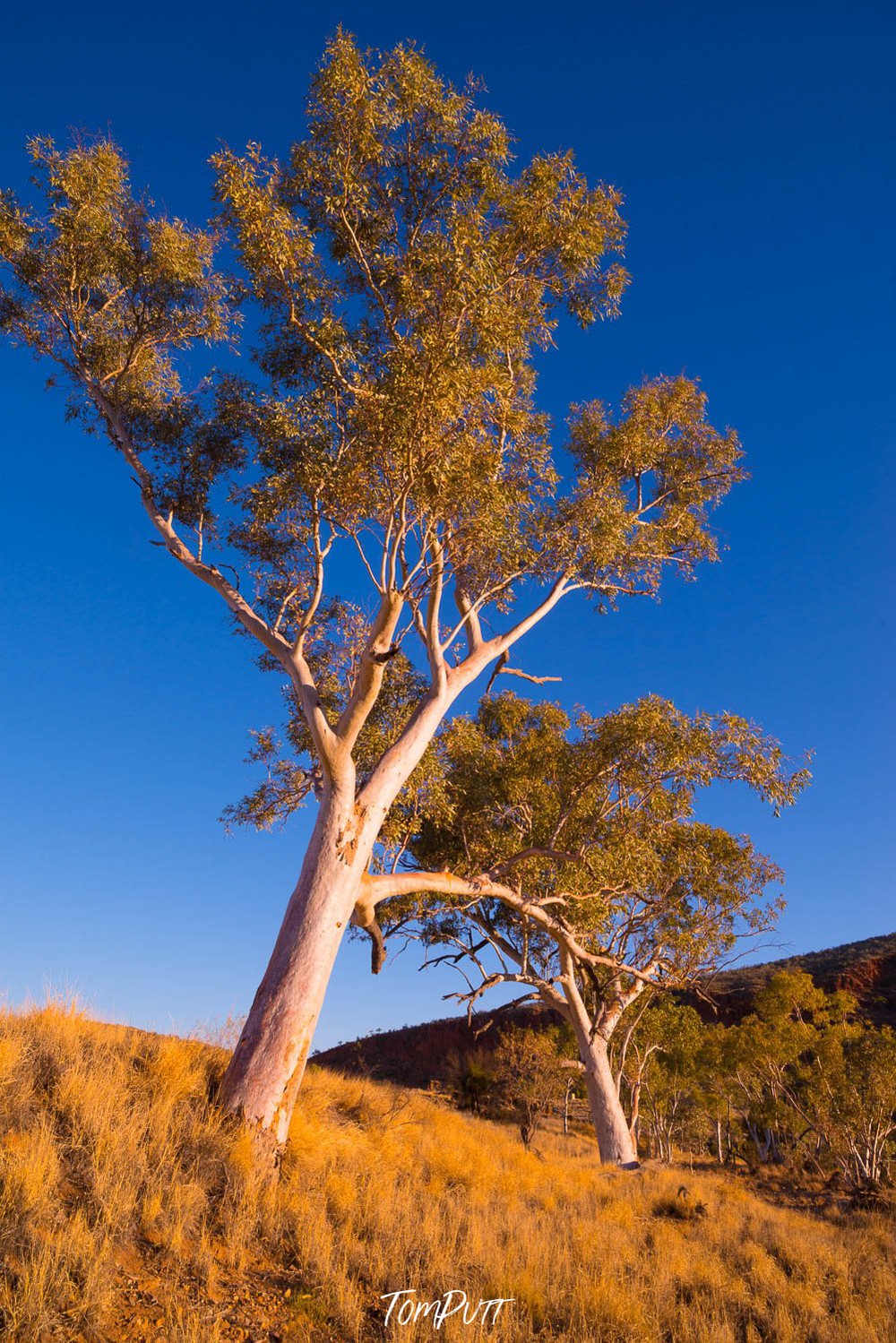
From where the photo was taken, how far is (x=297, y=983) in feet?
24.5

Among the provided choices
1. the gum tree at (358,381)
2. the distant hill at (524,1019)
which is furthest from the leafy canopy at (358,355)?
the distant hill at (524,1019)

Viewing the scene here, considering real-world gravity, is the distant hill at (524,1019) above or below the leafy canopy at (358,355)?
below

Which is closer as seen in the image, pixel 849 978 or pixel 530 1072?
pixel 530 1072

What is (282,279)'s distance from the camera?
34.3 ft

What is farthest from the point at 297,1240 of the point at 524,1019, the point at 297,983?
the point at 524,1019

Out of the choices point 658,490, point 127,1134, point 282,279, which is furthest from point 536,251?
point 127,1134

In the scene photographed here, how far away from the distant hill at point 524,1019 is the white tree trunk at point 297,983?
32.4 meters

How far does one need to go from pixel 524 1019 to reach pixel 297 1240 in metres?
46.9

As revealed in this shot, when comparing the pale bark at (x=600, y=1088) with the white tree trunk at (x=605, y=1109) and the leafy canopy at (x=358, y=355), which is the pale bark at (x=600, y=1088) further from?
the leafy canopy at (x=358, y=355)

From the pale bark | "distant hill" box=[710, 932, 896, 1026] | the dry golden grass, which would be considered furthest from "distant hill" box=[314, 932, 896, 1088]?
the dry golden grass

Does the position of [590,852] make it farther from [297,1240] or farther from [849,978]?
[849,978]

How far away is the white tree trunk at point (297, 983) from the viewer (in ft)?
23.3

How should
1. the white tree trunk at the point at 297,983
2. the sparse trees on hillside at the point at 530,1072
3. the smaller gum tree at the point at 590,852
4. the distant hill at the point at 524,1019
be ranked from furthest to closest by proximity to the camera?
the distant hill at the point at 524,1019 < the sparse trees on hillside at the point at 530,1072 < the smaller gum tree at the point at 590,852 < the white tree trunk at the point at 297,983

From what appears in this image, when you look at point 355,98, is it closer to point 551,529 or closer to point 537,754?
point 551,529
